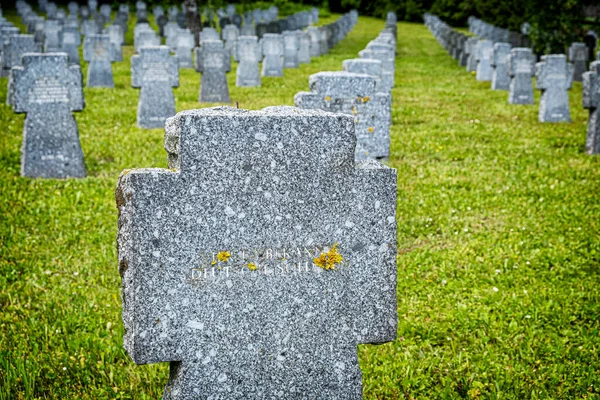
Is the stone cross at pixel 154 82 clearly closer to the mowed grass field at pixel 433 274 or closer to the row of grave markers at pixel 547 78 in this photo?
the mowed grass field at pixel 433 274

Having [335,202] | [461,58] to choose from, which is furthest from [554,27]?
[335,202]

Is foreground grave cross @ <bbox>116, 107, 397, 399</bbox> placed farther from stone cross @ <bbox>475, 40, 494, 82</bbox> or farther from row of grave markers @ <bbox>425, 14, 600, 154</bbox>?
stone cross @ <bbox>475, 40, 494, 82</bbox>

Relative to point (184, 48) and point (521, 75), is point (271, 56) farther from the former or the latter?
point (521, 75)

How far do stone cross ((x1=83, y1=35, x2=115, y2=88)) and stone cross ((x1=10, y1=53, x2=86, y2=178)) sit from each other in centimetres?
825

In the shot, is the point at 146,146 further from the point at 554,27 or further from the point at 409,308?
the point at 554,27

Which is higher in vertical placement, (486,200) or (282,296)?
(282,296)

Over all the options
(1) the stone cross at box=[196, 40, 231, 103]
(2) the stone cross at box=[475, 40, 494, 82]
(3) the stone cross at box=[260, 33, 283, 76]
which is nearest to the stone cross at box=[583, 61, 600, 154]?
(1) the stone cross at box=[196, 40, 231, 103]

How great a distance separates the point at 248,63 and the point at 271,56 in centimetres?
254

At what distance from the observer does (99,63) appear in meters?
17.4

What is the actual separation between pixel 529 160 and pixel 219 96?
7.01 metres

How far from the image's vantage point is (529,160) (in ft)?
36.3

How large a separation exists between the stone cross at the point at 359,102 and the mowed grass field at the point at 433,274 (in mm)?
767

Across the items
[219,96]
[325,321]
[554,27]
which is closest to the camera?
[325,321]

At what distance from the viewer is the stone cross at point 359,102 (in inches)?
309
